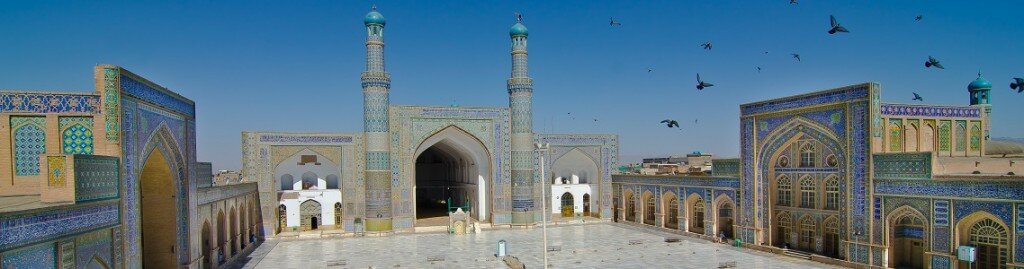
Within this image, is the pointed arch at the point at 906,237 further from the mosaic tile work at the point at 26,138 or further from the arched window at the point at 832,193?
the mosaic tile work at the point at 26,138

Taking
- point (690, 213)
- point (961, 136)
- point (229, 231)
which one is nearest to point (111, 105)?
point (229, 231)

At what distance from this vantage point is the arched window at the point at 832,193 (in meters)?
17.2

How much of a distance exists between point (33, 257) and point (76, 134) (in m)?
2.97

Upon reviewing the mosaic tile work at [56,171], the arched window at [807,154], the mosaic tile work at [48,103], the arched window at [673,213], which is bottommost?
the arched window at [673,213]

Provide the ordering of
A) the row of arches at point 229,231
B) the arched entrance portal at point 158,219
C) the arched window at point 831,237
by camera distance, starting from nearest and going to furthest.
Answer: the arched entrance portal at point 158,219 → the row of arches at point 229,231 → the arched window at point 831,237

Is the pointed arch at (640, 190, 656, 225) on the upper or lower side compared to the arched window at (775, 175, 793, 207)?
lower

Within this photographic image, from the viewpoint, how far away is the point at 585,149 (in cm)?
2845

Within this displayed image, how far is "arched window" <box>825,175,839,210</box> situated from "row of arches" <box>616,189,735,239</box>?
348cm

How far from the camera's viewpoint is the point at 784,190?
1912 cm

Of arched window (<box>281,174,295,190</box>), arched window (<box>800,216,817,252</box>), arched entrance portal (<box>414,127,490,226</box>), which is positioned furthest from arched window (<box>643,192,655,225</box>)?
arched window (<box>281,174,295,190</box>)

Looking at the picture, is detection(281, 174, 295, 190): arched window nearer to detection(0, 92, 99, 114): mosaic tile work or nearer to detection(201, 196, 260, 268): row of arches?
detection(201, 196, 260, 268): row of arches

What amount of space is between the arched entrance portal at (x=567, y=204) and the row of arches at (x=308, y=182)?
10345 mm

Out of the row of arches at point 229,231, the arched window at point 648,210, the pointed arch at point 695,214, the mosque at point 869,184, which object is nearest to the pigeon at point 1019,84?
the mosque at point 869,184

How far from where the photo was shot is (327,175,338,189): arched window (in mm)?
25422
